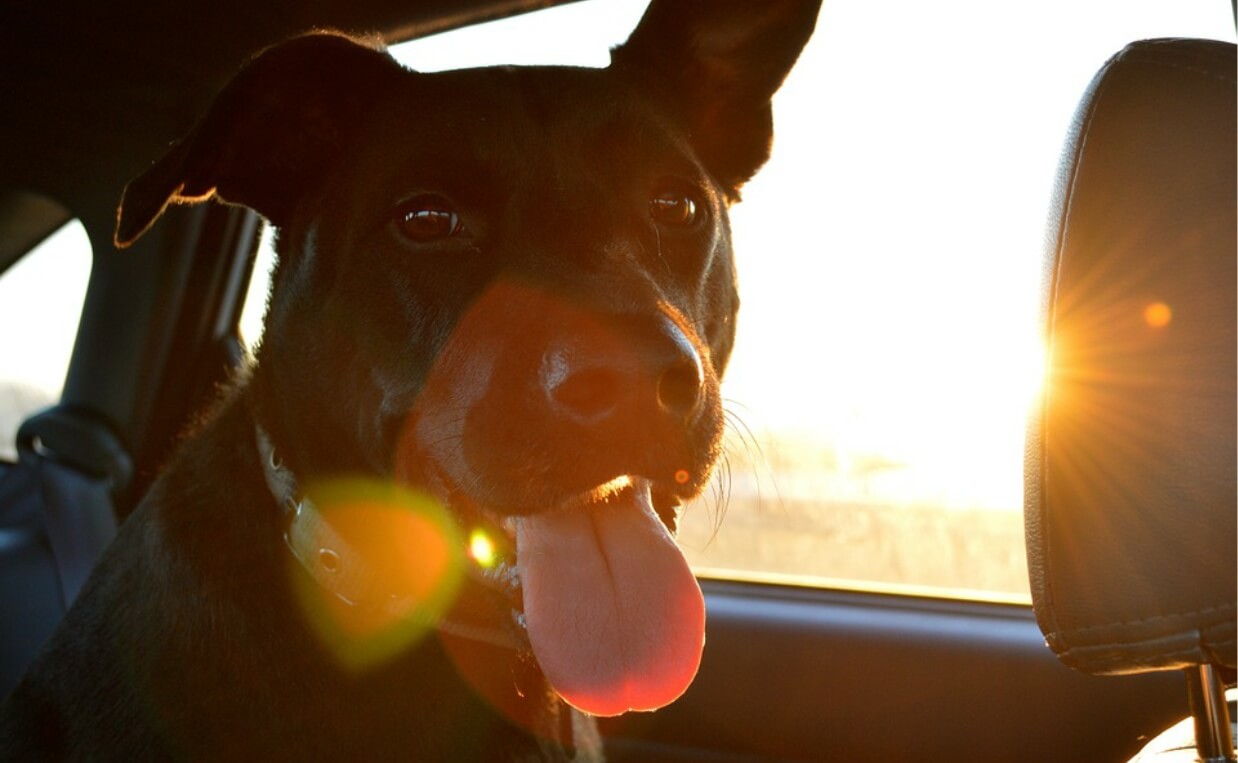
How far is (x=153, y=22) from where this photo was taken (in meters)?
2.98

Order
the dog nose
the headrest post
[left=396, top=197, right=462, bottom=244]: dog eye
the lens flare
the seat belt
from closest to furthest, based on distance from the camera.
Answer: the headrest post, the dog nose, the lens flare, [left=396, top=197, right=462, bottom=244]: dog eye, the seat belt

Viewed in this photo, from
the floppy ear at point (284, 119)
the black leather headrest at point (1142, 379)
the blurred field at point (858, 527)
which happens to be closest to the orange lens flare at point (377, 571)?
the floppy ear at point (284, 119)

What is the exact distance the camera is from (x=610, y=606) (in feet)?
5.32

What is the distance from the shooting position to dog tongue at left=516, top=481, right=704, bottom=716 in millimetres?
1582

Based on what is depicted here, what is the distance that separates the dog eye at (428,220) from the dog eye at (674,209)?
1.30 ft

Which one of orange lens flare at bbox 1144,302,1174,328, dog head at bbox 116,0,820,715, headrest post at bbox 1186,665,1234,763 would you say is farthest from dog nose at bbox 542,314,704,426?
headrest post at bbox 1186,665,1234,763

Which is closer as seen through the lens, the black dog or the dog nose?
the dog nose

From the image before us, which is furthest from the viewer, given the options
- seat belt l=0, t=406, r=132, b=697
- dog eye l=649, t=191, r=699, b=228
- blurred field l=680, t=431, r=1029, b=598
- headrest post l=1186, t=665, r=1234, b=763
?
seat belt l=0, t=406, r=132, b=697

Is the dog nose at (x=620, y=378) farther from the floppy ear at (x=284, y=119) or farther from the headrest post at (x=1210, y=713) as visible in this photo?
the floppy ear at (x=284, y=119)

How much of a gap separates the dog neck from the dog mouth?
0.04 metres

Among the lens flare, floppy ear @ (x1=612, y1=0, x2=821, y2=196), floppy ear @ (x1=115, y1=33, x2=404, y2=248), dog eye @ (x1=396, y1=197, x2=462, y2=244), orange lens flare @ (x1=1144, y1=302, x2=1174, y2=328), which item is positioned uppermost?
floppy ear @ (x1=612, y1=0, x2=821, y2=196)

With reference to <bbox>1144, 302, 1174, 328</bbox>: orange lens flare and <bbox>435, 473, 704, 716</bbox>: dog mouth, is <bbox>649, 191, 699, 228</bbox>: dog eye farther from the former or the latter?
<bbox>1144, 302, 1174, 328</bbox>: orange lens flare

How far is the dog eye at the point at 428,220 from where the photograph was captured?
6.32ft

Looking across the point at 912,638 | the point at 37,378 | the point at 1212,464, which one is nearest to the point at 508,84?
the point at 1212,464
